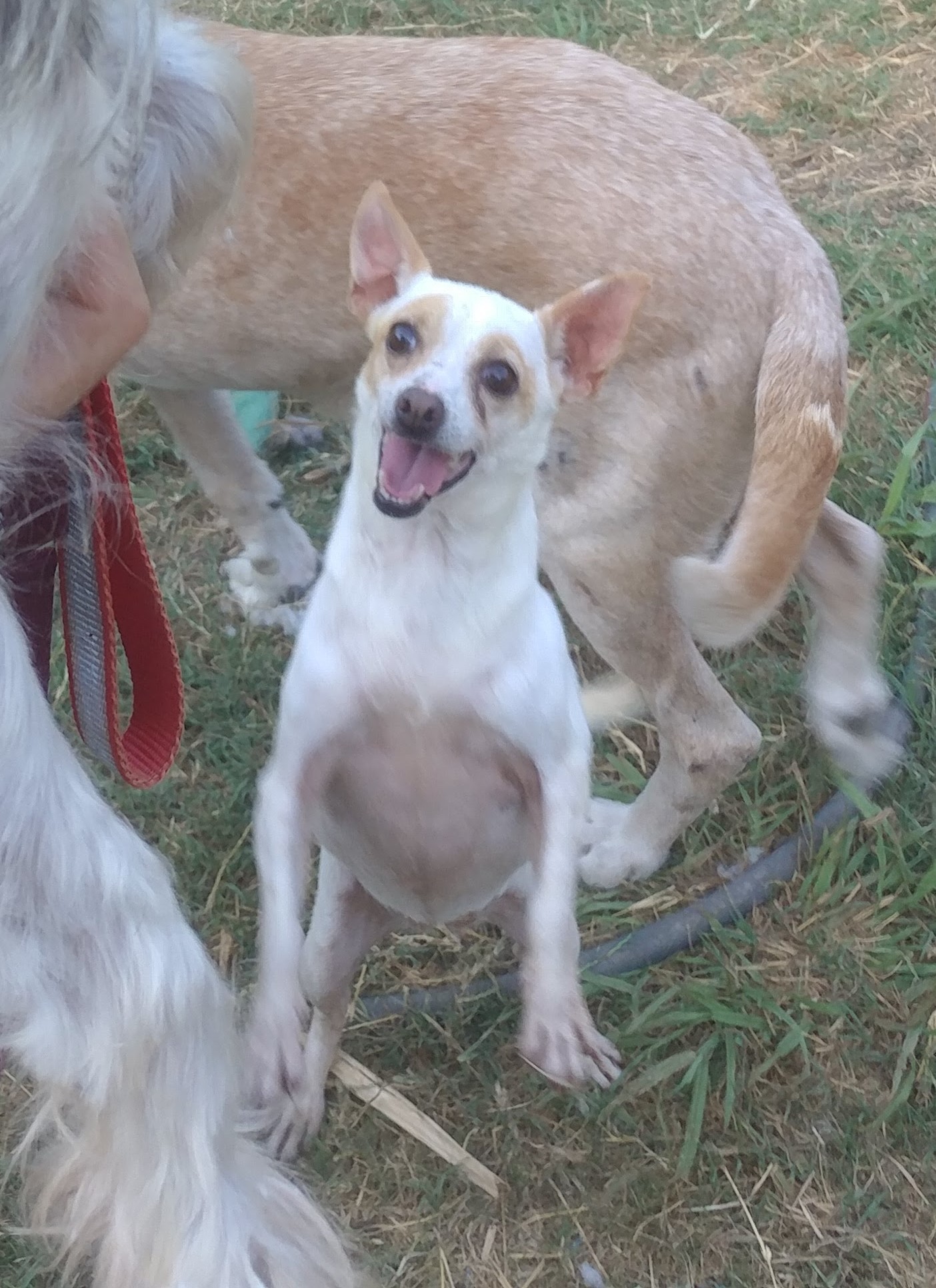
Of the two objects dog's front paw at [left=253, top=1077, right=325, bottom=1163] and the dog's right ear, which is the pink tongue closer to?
the dog's right ear

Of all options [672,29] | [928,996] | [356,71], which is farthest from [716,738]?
[672,29]

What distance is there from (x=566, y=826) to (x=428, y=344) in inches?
21.6

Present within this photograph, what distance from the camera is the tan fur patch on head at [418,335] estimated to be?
1243 millimetres

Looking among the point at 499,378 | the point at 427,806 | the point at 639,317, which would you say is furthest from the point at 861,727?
the point at 499,378

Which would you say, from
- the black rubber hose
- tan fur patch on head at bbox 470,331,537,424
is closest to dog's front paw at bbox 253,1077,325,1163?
the black rubber hose

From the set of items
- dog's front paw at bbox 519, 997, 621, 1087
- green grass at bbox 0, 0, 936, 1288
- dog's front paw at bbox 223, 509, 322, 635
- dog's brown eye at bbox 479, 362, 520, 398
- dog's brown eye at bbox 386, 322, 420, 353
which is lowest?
green grass at bbox 0, 0, 936, 1288

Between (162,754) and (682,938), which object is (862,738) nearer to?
(682,938)

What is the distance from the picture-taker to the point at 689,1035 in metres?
1.82

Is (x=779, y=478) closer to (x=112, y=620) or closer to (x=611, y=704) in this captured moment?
(x=611, y=704)

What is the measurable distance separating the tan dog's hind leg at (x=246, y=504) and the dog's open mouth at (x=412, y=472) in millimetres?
942

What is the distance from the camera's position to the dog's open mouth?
1190mm

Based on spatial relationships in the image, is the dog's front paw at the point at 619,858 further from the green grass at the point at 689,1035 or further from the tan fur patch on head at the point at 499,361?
the tan fur patch on head at the point at 499,361

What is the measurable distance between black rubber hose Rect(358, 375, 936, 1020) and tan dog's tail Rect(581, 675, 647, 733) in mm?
336

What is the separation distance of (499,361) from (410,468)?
0.15 metres
